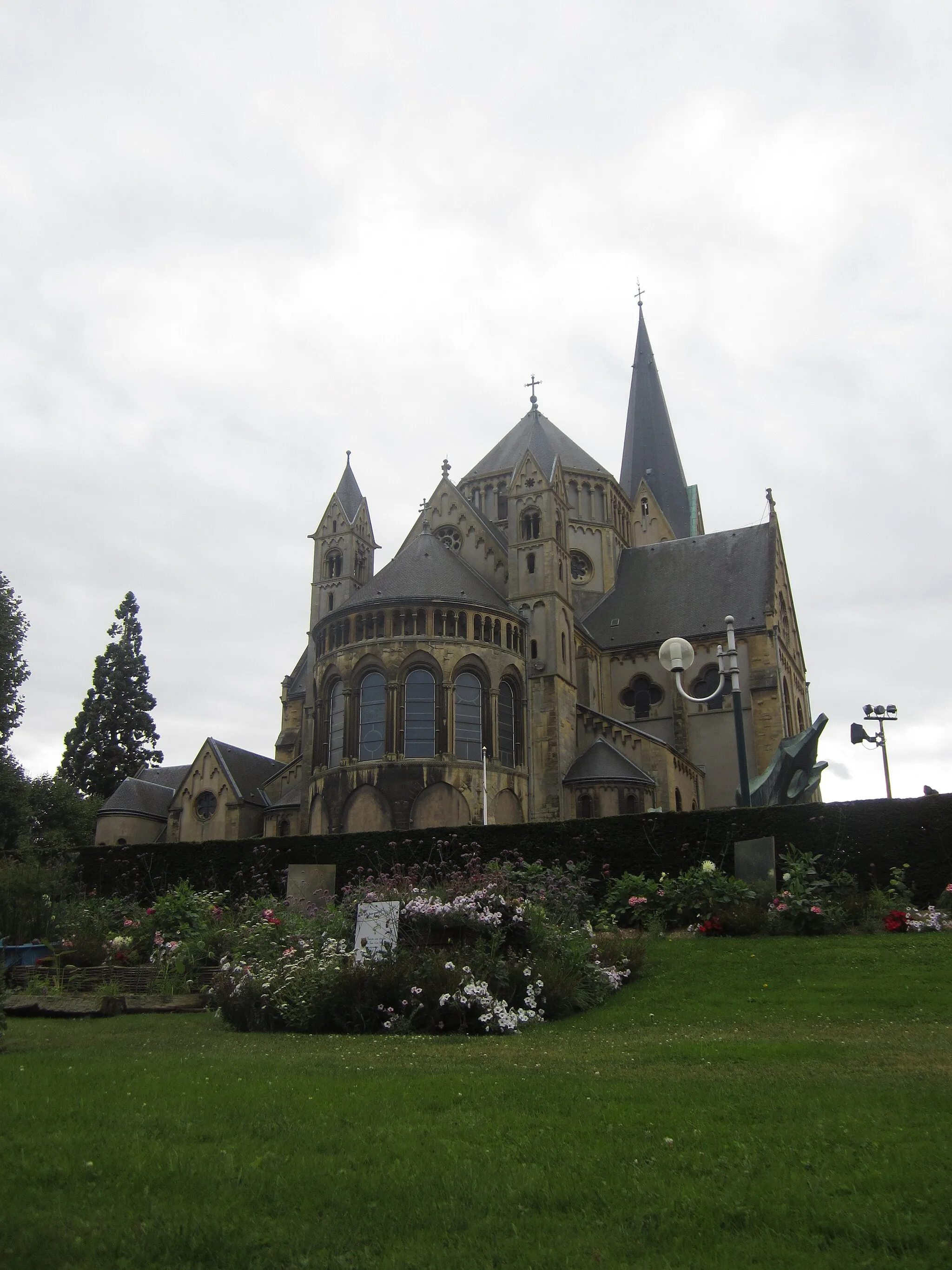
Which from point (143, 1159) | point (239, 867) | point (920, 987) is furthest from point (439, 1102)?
point (239, 867)

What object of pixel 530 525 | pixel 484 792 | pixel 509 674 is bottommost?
Result: pixel 484 792

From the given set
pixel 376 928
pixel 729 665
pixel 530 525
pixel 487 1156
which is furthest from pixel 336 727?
pixel 487 1156

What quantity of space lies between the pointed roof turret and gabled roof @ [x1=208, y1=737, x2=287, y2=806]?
12.9 m

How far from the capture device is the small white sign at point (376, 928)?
1585cm

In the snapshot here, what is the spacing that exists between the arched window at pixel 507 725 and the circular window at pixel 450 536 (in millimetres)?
10966

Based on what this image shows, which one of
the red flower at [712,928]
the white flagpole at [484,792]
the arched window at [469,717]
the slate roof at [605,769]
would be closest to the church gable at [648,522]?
the slate roof at [605,769]

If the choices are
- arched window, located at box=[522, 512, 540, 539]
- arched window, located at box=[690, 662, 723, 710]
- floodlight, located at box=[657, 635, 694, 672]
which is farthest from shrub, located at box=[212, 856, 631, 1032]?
arched window, located at box=[690, 662, 723, 710]

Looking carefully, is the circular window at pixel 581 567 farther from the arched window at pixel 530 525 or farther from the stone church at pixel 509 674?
the arched window at pixel 530 525

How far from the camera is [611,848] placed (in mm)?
25281

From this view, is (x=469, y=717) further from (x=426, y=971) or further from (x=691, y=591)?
(x=426, y=971)

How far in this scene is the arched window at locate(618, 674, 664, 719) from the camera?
50875mm

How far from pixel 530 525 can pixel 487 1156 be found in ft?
134

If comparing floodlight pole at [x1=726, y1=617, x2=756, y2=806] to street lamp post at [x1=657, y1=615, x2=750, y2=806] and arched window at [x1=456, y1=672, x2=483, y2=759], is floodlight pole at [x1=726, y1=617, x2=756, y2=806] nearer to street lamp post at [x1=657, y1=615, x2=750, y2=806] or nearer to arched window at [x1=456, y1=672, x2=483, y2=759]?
street lamp post at [x1=657, y1=615, x2=750, y2=806]

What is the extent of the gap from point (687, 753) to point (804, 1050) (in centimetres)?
3823
